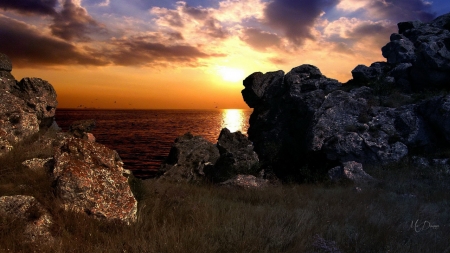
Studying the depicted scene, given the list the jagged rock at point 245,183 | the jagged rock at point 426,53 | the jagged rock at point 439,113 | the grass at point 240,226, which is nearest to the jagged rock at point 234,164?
the jagged rock at point 245,183

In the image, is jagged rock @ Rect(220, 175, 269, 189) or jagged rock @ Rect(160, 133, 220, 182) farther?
jagged rock @ Rect(160, 133, 220, 182)

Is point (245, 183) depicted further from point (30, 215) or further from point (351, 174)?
point (30, 215)

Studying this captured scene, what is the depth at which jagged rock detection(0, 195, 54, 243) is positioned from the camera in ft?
16.6

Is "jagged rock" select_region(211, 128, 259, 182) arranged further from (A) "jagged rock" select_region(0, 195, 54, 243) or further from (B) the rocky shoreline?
(A) "jagged rock" select_region(0, 195, 54, 243)

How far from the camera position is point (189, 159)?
68.0ft

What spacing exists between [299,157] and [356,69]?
10.2 metres

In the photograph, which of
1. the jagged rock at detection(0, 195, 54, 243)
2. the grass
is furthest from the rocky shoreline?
the grass

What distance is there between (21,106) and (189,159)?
1085 cm

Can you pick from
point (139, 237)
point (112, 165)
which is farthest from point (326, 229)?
point (112, 165)

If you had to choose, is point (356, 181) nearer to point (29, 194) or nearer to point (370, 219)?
point (370, 219)

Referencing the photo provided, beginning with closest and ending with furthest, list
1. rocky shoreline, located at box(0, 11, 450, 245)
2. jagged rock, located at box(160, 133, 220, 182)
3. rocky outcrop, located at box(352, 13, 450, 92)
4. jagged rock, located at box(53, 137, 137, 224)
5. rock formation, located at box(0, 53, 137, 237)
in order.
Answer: rock formation, located at box(0, 53, 137, 237) → jagged rock, located at box(53, 137, 137, 224) → rocky shoreline, located at box(0, 11, 450, 245) → jagged rock, located at box(160, 133, 220, 182) → rocky outcrop, located at box(352, 13, 450, 92)

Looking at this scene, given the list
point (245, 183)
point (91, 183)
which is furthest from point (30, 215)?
point (245, 183)

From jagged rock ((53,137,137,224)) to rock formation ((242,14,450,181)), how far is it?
36.5ft

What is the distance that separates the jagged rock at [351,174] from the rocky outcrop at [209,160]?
5143 millimetres
